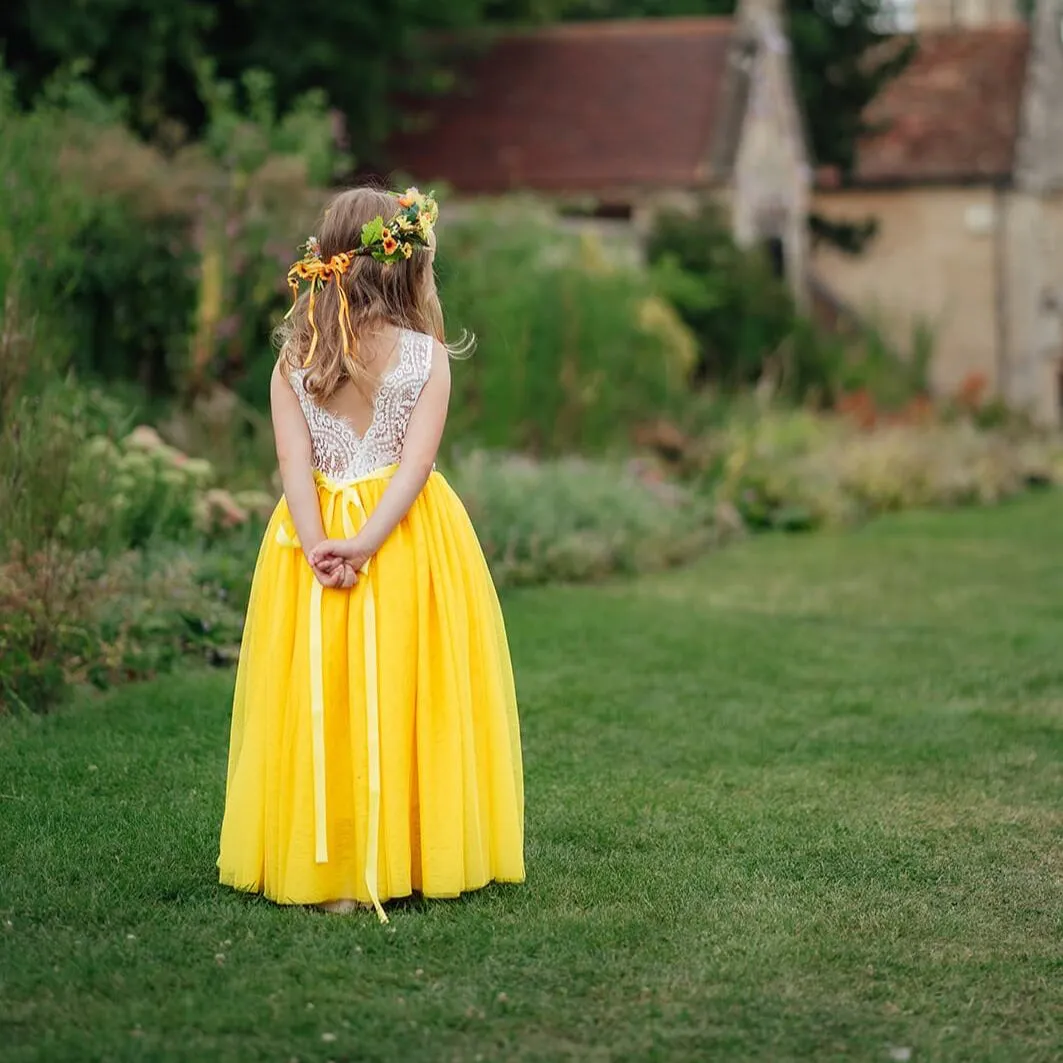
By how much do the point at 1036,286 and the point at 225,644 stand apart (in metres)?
27.8

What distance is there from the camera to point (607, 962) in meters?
4.26

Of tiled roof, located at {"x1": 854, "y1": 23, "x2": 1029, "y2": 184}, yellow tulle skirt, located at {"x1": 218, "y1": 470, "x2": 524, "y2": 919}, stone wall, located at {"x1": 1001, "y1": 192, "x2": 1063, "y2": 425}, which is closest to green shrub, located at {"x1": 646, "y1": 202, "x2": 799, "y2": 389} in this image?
tiled roof, located at {"x1": 854, "y1": 23, "x2": 1029, "y2": 184}

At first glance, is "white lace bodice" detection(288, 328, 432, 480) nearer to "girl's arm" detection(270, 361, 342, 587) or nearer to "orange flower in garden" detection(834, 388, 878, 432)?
"girl's arm" detection(270, 361, 342, 587)

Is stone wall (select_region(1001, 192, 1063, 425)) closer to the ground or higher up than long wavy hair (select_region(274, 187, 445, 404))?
closer to the ground

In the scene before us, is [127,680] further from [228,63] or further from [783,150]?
[783,150]

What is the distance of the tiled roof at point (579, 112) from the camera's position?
24891 mm

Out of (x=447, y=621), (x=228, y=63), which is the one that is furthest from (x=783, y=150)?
(x=447, y=621)

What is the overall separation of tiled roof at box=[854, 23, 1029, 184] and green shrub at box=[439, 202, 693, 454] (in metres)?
17.3

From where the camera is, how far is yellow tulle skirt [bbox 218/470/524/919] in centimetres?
454

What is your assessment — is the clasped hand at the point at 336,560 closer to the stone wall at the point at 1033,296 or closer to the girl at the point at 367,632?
the girl at the point at 367,632

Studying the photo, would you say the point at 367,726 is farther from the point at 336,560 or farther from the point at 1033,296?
the point at 1033,296

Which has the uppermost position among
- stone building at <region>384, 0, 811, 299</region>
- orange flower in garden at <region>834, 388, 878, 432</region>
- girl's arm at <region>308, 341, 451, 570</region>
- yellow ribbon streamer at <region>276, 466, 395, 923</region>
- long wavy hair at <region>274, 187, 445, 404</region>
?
stone building at <region>384, 0, 811, 299</region>

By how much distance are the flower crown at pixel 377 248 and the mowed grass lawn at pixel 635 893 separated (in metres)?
1.56

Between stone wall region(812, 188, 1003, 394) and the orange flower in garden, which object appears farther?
stone wall region(812, 188, 1003, 394)
